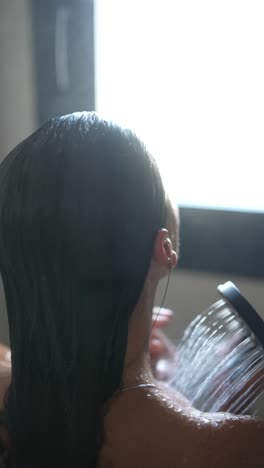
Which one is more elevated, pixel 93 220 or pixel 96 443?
pixel 93 220

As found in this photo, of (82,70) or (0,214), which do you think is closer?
(0,214)

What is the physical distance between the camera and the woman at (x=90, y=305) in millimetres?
471

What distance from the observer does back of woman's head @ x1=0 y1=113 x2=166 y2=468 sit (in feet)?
1.54

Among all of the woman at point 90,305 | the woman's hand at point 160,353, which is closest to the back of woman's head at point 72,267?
the woman at point 90,305

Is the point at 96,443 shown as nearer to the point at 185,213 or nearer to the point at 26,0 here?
the point at 185,213

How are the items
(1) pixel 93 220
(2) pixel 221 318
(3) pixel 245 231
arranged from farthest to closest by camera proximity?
(3) pixel 245 231, (2) pixel 221 318, (1) pixel 93 220

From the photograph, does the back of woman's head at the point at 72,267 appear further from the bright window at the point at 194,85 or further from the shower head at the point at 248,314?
the bright window at the point at 194,85

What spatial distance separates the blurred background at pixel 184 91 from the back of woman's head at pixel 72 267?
1.10ft

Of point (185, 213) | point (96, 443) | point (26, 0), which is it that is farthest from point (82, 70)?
point (96, 443)

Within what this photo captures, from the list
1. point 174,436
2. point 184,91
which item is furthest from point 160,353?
point 184,91

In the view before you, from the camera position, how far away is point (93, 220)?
467mm

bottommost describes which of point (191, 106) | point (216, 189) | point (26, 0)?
point (216, 189)

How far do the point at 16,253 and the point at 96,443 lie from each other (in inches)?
7.1

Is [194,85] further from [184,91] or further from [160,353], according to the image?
[160,353]
